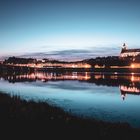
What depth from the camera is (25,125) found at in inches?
452

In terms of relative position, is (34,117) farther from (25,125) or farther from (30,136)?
(30,136)

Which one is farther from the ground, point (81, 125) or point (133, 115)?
point (81, 125)

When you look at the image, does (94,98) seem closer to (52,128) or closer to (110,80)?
(52,128)

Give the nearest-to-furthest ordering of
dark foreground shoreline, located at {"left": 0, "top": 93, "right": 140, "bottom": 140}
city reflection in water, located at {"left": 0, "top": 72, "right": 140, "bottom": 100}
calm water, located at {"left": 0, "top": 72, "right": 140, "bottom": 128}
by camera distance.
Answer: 1. dark foreground shoreline, located at {"left": 0, "top": 93, "right": 140, "bottom": 140}
2. calm water, located at {"left": 0, "top": 72, "right": 140, "bottom": 128}
3. city reflection in water, located at {"left": 0, "top": 72, "right": 140, "bottom": 100}

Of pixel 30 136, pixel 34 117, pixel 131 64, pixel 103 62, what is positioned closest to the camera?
pixel 30 136

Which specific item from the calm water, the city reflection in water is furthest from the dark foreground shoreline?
the city reflection in water

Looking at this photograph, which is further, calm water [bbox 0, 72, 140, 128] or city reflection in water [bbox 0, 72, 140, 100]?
city reflection in water [bbox 0, 72, 140, 100]

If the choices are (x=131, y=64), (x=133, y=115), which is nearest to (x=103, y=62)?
(x=131, y=64)

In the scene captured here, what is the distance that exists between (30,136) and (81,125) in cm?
346

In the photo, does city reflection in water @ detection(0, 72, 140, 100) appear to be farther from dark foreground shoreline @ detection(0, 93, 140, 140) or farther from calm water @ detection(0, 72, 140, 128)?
dark foreground shoreline @ detection(0, 93, 140, 140)

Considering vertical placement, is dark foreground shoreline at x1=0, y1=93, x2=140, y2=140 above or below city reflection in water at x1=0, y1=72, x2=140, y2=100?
above

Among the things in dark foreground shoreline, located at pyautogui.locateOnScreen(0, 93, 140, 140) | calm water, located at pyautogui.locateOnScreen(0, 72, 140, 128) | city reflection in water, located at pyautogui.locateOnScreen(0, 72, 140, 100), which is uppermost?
→ dark foreground shoreline, located at pyautogui.locateOnScreen(0, 93, 140, 140)

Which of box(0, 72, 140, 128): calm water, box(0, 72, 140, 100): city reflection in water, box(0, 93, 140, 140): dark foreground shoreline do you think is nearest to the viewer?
box(0, 93, 140, 140): dark foreground shoreline

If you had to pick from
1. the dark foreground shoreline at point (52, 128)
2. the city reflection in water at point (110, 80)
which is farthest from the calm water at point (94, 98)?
the dark foreground shoreline at point (52, 128)
